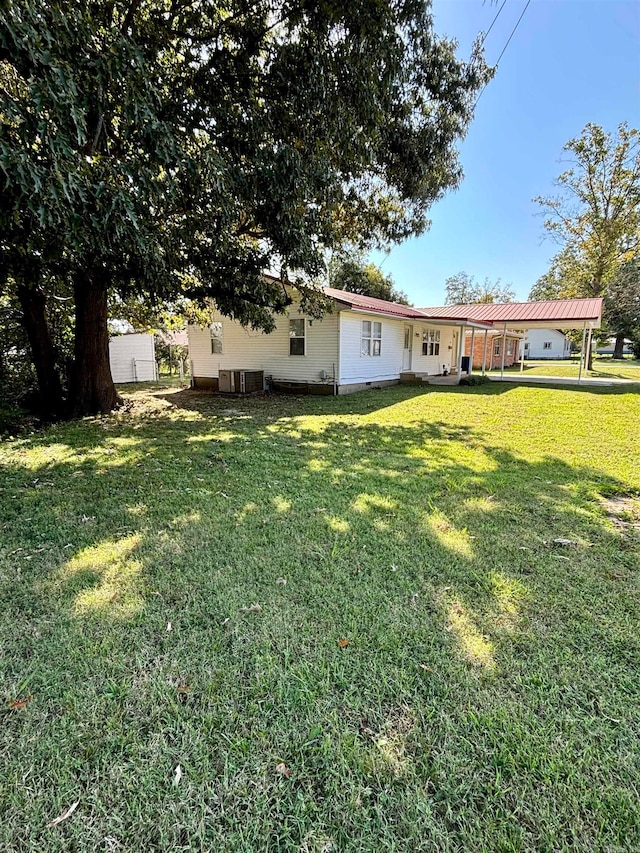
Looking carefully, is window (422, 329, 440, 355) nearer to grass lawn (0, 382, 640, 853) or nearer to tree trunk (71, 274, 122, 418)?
tree trunk (71, 274, 122, 418)

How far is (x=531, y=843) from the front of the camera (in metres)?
1.32

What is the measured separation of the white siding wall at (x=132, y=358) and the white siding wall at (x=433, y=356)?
39.3 feet

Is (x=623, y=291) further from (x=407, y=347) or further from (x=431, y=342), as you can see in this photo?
(x=407, y=347)

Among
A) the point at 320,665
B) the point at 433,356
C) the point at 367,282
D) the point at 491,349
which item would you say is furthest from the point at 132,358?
the point at 491,349

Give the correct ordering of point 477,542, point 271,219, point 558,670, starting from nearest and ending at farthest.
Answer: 1. point 558,670
2. point 477,542
3. point 271,219

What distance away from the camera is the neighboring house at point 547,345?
4838cm

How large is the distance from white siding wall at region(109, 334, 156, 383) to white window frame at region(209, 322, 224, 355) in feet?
14.3

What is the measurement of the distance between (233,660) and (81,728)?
0.68 m

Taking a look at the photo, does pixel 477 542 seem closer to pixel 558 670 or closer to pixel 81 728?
pixel 558 670

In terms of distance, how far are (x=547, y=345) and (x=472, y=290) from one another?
39.4 feet

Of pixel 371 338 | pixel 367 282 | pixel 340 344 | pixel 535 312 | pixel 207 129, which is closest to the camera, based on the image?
pixel 207 129

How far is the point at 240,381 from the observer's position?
14.1 m

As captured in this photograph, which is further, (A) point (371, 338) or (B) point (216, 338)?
(B) point (216, 338)

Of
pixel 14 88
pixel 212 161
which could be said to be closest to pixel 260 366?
pixel 212 161
